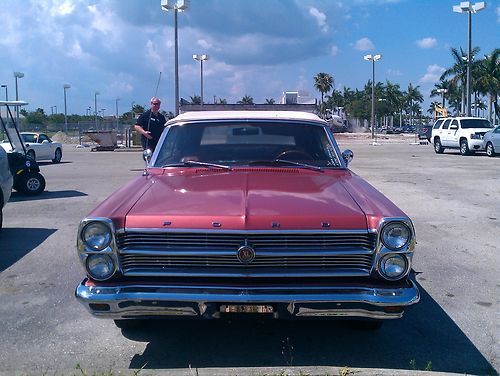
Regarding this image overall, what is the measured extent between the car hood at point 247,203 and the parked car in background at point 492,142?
21501mm

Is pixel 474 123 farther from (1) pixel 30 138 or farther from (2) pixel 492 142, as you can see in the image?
(1) pixel 30 138

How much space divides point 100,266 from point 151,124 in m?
6.61

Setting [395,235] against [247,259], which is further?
[395,235]

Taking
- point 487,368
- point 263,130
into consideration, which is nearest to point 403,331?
point 487,368

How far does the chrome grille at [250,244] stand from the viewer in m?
3.70

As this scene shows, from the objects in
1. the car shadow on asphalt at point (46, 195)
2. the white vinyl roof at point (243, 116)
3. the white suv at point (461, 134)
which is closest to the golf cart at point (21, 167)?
the car shadow on asphalt at point (46, 195)

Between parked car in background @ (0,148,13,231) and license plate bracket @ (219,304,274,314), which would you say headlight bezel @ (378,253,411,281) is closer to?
license plate bracket @ (219,304,274,314)

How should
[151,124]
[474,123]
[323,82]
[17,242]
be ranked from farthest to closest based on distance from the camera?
1. [323,82]
2. [474,123]
3. [151,124]
4. [17,242]

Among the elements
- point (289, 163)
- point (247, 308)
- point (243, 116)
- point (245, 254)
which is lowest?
point (247, 308)

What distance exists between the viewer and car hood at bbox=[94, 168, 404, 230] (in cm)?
370

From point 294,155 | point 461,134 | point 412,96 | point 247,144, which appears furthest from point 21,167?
point 412,96

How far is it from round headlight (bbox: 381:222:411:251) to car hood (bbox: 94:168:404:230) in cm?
9

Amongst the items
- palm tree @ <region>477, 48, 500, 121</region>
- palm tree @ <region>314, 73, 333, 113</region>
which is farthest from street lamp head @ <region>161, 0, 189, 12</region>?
palm tree @ <region>314, 73, 333, 113</region>

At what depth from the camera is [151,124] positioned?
10133mm
